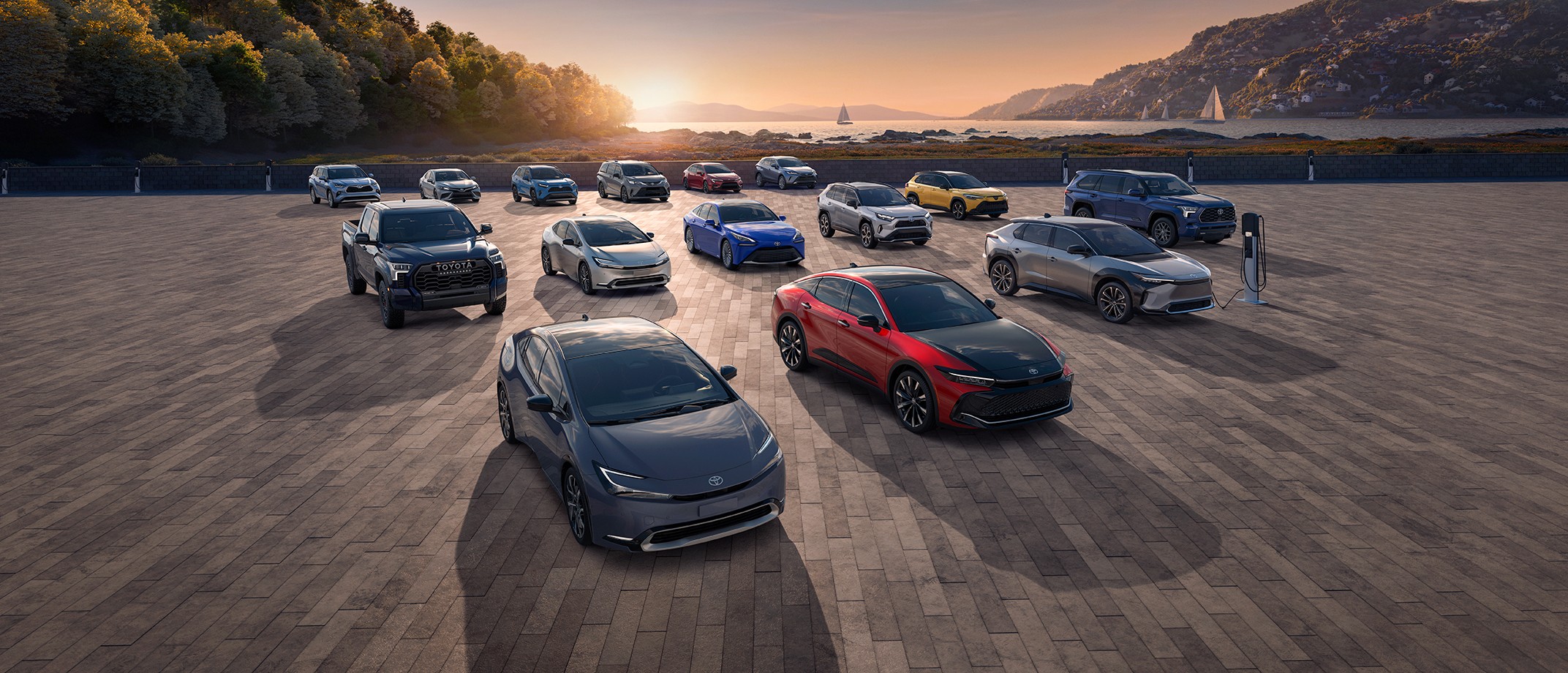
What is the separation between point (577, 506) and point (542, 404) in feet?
3.24

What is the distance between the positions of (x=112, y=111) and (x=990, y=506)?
281 feet

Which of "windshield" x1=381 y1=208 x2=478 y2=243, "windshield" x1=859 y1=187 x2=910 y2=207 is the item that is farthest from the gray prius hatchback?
"windshield" x1=859 y1=187 x2=910 y2=207

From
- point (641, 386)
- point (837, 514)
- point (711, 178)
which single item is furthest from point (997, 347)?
point (711, 178)

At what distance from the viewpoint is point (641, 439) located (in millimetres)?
6516

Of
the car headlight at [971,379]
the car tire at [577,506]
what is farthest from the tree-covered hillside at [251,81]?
the car headlight at [971,379]

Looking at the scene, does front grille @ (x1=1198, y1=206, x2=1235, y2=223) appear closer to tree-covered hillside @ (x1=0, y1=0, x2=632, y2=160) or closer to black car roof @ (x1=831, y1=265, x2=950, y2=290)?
black car roof @ (x1=831, y1=265, x2=950, y2=290)

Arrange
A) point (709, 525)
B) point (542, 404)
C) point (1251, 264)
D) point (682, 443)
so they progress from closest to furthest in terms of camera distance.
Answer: point (709, 525) < point (682, 443) < point (542, 404) < point (1251, 264)

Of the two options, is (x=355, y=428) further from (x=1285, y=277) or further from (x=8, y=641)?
(x=1285, y=277)

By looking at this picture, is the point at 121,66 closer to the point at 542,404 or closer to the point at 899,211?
the point at 899,211

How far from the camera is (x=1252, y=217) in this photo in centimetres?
1421

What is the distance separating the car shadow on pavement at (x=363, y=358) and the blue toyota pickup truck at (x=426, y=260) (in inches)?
19.6

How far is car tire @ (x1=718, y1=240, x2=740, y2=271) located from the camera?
738 inches

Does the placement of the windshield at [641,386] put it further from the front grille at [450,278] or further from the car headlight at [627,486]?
the front grille at [450,278]

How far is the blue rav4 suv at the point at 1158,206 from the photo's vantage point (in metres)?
20.9
